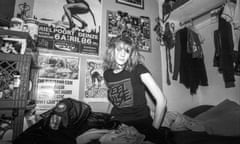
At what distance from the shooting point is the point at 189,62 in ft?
5.12

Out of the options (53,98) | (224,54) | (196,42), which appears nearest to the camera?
(53,98)

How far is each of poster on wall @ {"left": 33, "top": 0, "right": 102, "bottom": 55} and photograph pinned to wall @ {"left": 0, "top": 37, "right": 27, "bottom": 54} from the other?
1.03ft

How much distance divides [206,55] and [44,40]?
1.79m

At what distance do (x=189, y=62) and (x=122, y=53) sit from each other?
855 millimetres

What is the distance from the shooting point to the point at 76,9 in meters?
1.36

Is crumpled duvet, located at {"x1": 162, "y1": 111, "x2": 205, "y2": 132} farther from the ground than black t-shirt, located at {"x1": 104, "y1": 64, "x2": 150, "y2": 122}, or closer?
closer

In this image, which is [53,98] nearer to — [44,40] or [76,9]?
[44,40]

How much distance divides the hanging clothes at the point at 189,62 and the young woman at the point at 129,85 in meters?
0.65

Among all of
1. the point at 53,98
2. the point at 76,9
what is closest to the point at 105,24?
the point at 76,9

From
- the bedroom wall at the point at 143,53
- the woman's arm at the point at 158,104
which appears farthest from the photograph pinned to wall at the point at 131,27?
the woman's arm at the point at 158,104

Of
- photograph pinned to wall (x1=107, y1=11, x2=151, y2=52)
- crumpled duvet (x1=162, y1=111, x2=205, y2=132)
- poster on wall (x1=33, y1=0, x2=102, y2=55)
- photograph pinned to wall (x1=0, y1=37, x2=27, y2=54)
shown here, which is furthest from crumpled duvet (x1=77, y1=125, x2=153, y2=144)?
photograph pinned to wall (x1=107, y1=11, x2=151, y2=52)

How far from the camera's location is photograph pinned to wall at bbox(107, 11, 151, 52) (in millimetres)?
1463

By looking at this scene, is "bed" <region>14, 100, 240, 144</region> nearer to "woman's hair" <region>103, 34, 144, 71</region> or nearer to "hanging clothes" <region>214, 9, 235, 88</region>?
"hanging clothes" <region>214, 9, 235, 88</region>

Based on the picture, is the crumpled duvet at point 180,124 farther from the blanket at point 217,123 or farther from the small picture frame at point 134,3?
the small picture frame at point 134,3
